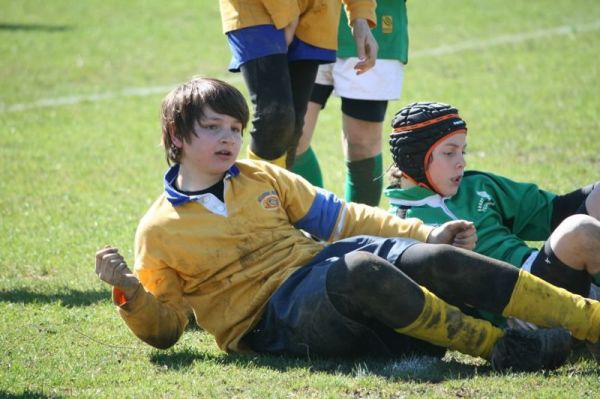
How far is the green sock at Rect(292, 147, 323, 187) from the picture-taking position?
650 cm

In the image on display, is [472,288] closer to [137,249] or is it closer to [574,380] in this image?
[574,380]

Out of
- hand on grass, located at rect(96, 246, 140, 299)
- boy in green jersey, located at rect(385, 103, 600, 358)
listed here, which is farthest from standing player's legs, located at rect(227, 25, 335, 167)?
hand on grass, located at rect(96, 246, 140, 299)

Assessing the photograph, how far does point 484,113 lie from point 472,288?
272 inches

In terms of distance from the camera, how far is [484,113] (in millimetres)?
10734

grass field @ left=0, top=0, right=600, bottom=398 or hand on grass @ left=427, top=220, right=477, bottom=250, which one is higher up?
hand on grass @ left=427, top=220, right=477, bottom=250

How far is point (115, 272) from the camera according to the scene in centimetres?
418

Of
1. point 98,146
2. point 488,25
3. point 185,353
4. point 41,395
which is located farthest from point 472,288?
point 488,25

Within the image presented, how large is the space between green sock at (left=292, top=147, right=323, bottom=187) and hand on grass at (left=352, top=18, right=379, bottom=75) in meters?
0.99

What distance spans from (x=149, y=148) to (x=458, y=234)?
5894mm

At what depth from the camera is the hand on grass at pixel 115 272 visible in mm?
4180

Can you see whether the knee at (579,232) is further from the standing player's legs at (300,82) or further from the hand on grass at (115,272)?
the standing player's legs at (300,82)

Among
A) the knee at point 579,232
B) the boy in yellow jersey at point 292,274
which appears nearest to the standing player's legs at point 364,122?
the boy in yellow jersey at point 292,274

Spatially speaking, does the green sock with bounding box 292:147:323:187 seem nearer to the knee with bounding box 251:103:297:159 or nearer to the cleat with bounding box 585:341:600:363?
the knee with bounding box 251:103:297:159

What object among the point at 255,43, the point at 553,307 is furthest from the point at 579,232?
the point at 255,43
